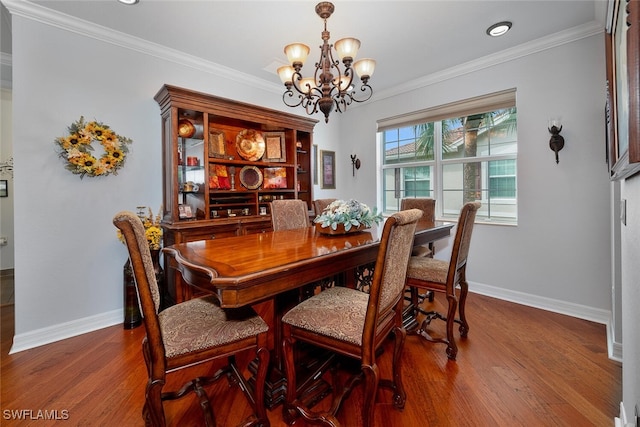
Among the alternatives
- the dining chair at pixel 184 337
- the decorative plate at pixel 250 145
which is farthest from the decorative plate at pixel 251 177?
the dining chair at pixel 184 337

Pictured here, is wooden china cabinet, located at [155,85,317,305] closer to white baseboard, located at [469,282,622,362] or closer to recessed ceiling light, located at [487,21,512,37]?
recessed ceiling light, located at [487,21,512,37]

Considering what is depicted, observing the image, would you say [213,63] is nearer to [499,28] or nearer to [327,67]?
[327,67]

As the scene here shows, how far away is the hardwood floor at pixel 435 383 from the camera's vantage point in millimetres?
1531

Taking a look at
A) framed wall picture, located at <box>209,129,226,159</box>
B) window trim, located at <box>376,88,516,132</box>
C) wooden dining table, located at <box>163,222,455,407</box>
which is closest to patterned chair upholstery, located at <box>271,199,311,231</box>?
wooden dining table, located at <box>163,222,455,407</box>

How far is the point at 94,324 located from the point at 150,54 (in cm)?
262

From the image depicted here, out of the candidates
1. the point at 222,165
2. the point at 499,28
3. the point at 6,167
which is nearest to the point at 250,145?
the point at 222,165

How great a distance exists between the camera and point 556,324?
8.44 ft

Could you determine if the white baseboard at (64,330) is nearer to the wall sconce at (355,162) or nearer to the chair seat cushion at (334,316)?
the chair seat cushion at (334,316)

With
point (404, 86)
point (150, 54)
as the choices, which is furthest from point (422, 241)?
point (150, 54)

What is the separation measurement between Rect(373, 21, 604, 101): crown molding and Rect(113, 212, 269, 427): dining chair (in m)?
3.50

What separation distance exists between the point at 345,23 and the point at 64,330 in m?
3.56

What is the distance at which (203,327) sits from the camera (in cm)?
136

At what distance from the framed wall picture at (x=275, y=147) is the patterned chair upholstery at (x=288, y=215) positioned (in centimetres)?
108

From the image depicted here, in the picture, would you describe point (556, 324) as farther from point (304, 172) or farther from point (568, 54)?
point (304, 172)
